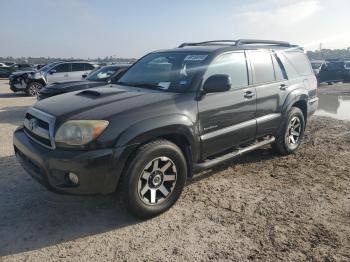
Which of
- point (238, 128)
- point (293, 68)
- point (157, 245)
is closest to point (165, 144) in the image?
point (157, 245)

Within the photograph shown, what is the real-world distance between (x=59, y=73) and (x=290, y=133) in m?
12.8

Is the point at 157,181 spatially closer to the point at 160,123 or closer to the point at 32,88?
the point at 160,123

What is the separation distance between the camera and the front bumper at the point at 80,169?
3.17 metres

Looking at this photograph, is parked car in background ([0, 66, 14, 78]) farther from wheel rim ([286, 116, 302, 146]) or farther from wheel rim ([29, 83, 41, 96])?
wheel rim ([286, 116, 302, 146])

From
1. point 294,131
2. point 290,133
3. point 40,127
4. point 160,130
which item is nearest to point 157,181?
point 160,130

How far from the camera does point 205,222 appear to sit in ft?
11.9

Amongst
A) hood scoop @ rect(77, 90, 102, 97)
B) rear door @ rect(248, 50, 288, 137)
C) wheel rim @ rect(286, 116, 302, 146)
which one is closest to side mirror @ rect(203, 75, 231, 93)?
rear door @ rect(248, 50, 288, 137)

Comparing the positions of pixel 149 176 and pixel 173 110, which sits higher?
pixel 173 110

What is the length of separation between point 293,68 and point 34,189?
4.47 m

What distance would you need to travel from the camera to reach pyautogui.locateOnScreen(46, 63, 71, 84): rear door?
15695 mm

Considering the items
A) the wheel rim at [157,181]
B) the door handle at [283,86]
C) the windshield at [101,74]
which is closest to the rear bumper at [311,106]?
the door handle at [283,86]

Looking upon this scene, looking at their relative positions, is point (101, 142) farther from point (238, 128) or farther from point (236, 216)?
point (238, 128)

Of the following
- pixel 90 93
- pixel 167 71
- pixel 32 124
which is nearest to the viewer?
pixel 32 124

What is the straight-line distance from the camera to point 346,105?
12.4 m
